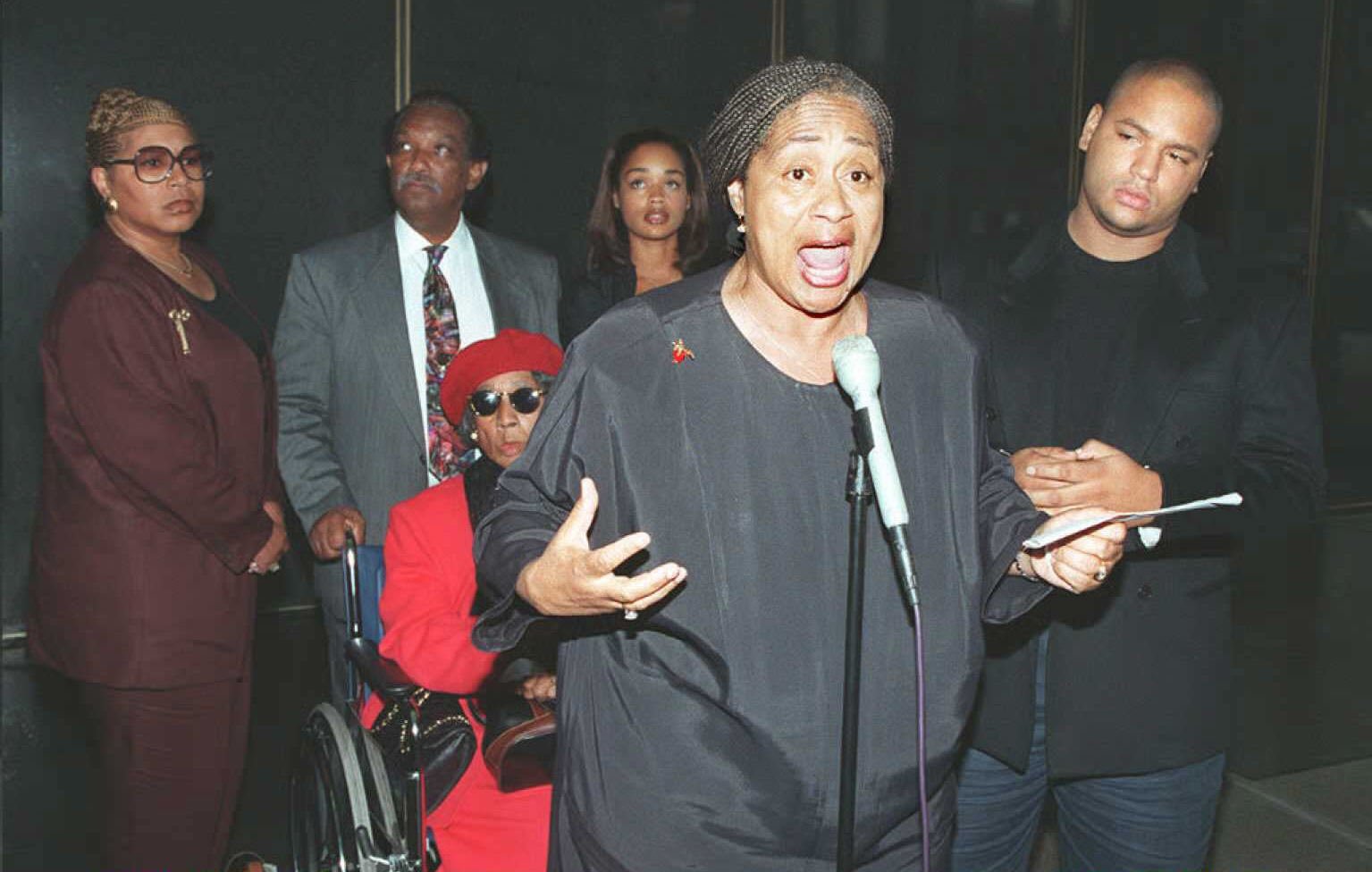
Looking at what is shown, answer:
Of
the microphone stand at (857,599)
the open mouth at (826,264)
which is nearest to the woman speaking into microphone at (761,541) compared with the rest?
the open mouth at (826,264)

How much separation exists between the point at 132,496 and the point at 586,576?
191cm

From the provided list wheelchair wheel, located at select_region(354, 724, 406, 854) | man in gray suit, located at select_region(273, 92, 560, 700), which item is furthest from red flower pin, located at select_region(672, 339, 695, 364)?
man in gray suit, located at select_region(273, 92, 560, 700)

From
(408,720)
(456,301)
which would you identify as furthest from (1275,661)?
(408,720)

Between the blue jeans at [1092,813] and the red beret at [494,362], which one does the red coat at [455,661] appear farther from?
the blue jeans at [1092,813]

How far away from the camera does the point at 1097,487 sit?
1957 mm

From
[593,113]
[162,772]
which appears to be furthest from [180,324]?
[593,113]

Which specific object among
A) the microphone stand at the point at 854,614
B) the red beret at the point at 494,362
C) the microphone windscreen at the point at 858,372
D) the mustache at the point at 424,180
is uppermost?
the mustache at the point at 424,180

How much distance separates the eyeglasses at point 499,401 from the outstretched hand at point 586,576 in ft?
4.43

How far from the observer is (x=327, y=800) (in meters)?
2.59

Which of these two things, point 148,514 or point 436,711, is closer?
point 436,711

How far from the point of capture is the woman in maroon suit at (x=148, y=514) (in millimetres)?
2924

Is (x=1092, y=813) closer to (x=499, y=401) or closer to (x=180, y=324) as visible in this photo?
(x=499, y=401)

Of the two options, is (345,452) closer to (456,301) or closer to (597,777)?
(456,301)

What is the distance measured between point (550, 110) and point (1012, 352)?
4.54 metres
